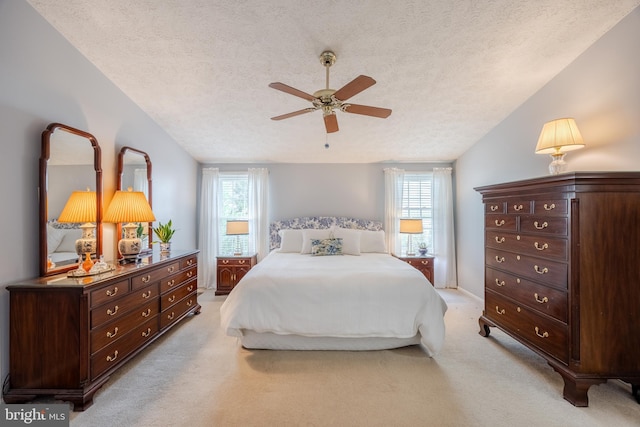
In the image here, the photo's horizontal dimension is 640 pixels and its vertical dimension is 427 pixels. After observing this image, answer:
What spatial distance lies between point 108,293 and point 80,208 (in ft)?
3.13

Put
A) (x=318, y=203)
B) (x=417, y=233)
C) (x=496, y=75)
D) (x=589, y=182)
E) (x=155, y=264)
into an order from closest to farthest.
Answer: (x=589, y=182) → (x=155, y=264) → (x=496, y=75) → (x=417, y=233) → (x=318, y=203)

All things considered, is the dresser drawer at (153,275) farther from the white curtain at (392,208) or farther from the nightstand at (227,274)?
the white curtain at (392,208)

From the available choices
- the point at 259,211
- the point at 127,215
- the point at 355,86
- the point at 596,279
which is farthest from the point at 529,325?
the point at 259,211

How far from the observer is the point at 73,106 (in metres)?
2.55

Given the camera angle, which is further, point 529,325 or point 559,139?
point 559,139

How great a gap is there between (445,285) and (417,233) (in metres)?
1.15

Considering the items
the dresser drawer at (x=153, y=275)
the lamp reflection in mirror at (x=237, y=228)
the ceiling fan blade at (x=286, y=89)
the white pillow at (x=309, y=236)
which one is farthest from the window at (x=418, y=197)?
the dresser drawer at (x=153, y=275)

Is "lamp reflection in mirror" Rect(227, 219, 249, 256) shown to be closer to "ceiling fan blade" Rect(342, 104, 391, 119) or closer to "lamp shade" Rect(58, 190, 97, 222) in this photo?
"lamp shade" Rect(58, 190, 97, 222)

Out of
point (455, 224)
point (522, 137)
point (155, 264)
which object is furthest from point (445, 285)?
point (155, 264)

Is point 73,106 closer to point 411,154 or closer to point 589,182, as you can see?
point 589,182

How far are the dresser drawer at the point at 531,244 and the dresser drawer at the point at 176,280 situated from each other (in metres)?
3.46

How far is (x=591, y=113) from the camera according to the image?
258 centimetres

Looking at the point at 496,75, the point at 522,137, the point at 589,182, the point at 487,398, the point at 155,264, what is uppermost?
the point at 496,75

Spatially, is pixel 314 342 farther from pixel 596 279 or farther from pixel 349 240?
pixel 596 279
